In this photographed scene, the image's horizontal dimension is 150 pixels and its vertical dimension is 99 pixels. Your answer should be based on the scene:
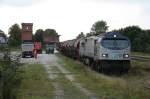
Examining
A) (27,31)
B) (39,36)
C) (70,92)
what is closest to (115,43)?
(70,92)

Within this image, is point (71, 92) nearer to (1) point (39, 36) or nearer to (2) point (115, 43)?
(2) point (115, 43)

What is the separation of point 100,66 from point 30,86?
1275 cm

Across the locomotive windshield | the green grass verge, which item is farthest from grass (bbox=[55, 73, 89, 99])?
the locomotive windshield

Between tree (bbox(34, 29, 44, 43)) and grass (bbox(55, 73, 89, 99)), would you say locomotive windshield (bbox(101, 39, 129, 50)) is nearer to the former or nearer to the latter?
grass (bbox(55, 73, 89, 99))

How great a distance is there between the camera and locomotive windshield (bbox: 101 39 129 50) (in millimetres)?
34594

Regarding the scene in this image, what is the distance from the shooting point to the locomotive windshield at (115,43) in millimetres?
34594

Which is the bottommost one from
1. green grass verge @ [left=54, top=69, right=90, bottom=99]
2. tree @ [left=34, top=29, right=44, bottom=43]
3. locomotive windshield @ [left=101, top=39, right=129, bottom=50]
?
green grass verge @ [left=54, top=69, right=90, bottom=99]

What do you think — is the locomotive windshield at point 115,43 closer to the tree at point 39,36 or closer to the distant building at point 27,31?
the distant building at point 27,31

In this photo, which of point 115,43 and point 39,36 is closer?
point 115,43

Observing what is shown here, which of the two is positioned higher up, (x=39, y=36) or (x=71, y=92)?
(x=39, y=36)

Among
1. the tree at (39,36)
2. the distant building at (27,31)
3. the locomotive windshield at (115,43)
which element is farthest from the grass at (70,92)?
the tree at (39,36)

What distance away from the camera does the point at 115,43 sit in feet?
114

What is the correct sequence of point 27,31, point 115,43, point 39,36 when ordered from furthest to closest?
1. point 39,36
2. point 27,31
3. point 115,43

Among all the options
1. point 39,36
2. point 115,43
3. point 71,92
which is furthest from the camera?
point 39,36
